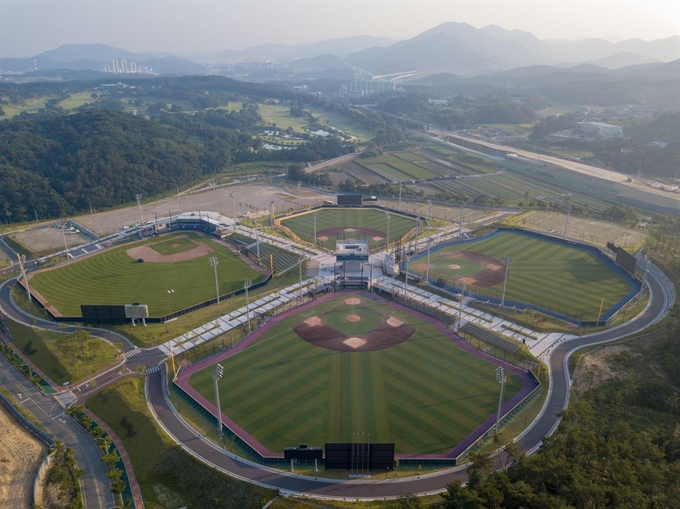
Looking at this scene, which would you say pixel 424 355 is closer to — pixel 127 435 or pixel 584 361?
pixel 584 361

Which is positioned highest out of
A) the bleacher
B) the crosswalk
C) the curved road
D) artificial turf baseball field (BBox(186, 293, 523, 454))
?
the bleacher

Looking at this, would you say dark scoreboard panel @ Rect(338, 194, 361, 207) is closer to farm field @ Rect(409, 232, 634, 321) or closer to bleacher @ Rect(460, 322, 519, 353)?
farm field @ Rect(409, 232, 634, 321)

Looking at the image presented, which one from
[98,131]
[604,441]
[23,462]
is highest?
[98,131]

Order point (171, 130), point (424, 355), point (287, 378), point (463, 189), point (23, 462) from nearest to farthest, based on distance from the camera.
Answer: point (23, 462) < point (287, 378) < point (424, 355) < point (463, 189) < point (171, 130)

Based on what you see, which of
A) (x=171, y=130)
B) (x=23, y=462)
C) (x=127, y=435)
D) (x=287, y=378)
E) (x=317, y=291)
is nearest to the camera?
(x=23, y=462)

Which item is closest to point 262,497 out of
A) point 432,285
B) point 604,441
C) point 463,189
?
point 604,441

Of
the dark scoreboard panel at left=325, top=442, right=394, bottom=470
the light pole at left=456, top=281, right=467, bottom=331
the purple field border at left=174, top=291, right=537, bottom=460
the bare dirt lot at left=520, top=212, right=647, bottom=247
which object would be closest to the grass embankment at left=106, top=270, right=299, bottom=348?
the purple field border at left=174, top=291, right=537, bottom=460
